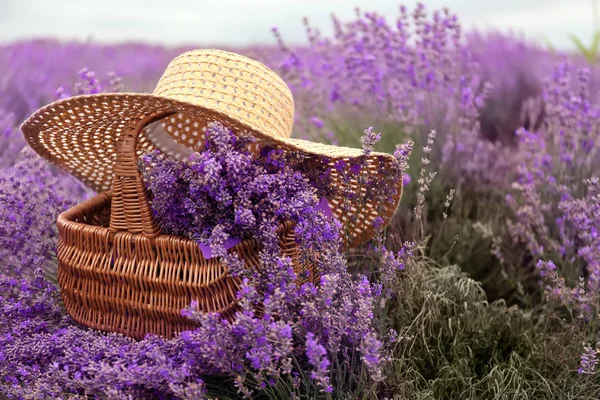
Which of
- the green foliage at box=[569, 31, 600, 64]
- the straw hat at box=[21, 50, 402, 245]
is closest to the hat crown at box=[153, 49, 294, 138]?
the straw hat at box=[21, 50, 402, 245]

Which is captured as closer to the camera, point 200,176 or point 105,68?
point 200,176

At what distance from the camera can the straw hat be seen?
73.3 inches

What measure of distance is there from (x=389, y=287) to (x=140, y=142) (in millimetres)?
1261

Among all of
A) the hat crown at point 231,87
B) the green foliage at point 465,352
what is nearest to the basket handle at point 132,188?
the hat crown at point 231,87

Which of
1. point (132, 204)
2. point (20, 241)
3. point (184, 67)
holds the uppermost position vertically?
point (184, 67)

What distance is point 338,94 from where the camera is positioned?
155 inches

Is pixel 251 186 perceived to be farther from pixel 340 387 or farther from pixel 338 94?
pixel 338 94

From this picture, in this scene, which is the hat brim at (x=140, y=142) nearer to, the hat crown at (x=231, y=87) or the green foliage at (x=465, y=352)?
the hat crown at (x=231, y=87)

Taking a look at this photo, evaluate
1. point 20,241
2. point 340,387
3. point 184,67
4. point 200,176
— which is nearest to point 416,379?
point 340,387

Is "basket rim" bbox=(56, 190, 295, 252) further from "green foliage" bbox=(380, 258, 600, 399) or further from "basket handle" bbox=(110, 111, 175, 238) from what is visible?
"green foliage" bbox=(380, 258, 600, 399)

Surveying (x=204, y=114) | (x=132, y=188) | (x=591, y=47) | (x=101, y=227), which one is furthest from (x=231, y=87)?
(x=591, y=47)

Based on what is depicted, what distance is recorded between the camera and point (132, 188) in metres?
1.92

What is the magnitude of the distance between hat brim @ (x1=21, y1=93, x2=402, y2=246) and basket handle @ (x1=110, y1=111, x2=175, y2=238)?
0.07 meters

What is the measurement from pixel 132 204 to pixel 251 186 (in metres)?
0.45
